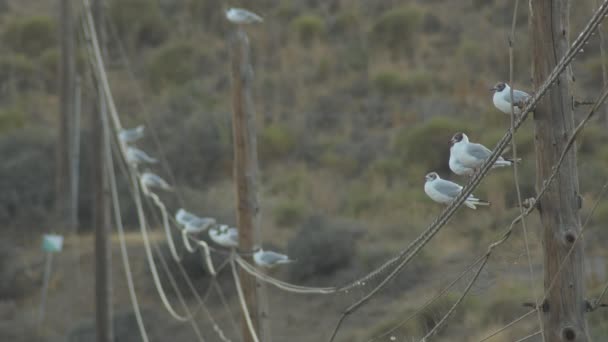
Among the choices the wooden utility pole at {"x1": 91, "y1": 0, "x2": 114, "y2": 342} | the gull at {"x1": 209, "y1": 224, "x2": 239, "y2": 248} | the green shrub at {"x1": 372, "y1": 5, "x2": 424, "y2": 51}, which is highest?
the gull at {"x1": 209, "y1": 224, "x2": 239, "y2": 248}

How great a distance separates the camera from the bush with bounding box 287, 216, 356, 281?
22.1 metres

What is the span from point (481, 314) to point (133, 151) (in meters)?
5.66

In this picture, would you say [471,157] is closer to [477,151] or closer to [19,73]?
[477,151]

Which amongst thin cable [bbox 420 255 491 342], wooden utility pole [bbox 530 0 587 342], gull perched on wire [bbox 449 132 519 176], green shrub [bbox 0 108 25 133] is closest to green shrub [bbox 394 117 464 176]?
green shrub [bbox 0 108 25 133]

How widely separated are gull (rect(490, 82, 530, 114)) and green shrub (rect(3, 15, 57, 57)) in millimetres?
36680

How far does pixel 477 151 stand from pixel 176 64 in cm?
3276

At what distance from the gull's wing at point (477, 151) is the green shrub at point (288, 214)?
17999mm

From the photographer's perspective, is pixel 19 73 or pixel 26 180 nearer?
pixel 26 180

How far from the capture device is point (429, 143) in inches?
1139

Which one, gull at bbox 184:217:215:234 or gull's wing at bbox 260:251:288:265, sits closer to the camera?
gull's wing at bbox 260:251:288:265

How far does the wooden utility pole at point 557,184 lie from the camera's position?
6.03 m

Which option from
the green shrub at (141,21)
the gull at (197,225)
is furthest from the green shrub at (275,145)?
the gull at (197,225)

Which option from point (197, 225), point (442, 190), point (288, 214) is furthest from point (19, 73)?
point (442, 190)

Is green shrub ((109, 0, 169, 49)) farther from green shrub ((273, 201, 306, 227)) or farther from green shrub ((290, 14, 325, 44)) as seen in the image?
green shrub ((273, 201, 306, 227))
